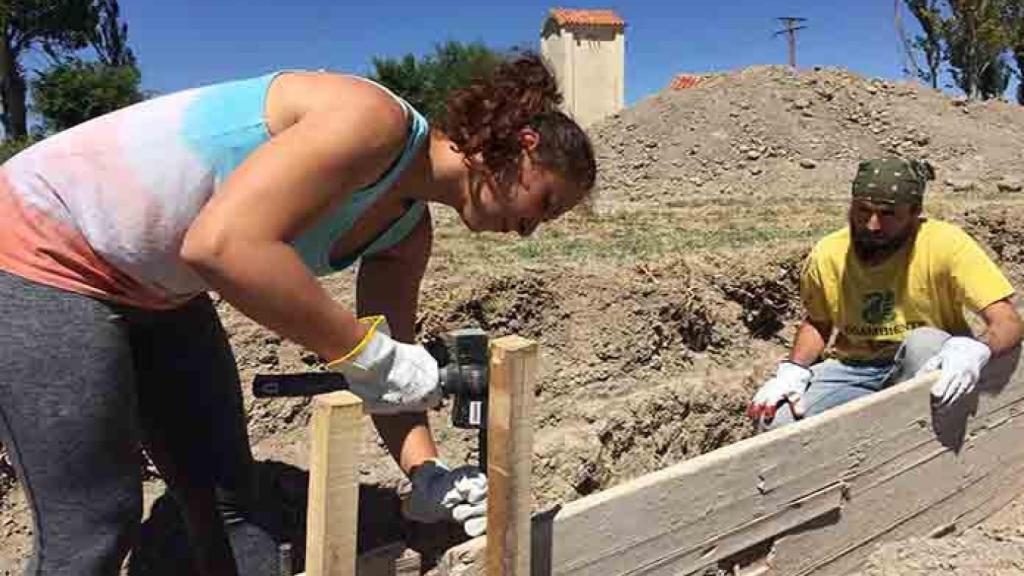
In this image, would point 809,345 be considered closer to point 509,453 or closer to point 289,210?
point 509,453

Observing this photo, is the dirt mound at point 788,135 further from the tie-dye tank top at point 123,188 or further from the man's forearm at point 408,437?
the tie-dye tank top at point 123,188

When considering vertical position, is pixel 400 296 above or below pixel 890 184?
below

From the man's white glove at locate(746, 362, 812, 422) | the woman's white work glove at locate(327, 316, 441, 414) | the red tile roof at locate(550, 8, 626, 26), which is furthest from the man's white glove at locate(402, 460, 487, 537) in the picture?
the red tile roof at locate(550, 8, 626, 26)

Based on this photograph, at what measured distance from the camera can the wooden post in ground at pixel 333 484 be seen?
153 centimetres

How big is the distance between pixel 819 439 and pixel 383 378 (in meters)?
1.47

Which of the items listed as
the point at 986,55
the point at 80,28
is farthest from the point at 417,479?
the point at 986,55

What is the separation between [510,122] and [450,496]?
30.9 inches

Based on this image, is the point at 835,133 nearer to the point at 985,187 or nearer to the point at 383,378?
the point at 985,187

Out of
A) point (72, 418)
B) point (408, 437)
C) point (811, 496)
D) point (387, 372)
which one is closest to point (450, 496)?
point (408, 437)

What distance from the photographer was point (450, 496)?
A: 79.1 inches

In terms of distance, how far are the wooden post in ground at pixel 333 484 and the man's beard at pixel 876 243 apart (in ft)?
7.68

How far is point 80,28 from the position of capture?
27125 millimetres

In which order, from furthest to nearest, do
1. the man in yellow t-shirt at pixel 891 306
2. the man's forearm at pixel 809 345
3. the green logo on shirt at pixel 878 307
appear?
the man's forearm at pixel 809 345
the green logo on shirt at pixel 878 307
the man in yellow t-shirt at pixel 891 306

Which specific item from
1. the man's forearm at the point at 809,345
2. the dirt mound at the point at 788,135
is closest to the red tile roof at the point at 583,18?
the dirt mound at the point at 788,135
